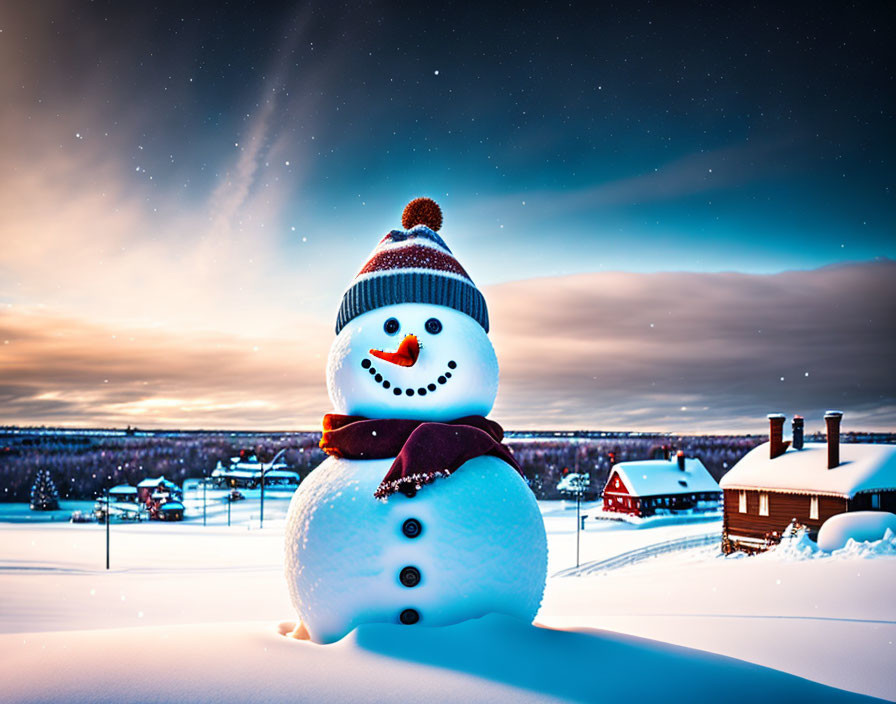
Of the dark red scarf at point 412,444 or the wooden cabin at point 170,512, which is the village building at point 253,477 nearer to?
A: the wooden cabin at point 170,512

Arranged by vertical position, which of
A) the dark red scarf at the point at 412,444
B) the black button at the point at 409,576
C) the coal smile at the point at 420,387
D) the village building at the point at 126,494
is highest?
the coal smile at the point at 420,387

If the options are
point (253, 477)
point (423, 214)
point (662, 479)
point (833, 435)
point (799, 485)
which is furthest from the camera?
point (253, 477)

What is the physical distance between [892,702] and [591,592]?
1192 centimetres

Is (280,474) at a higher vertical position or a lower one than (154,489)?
lower

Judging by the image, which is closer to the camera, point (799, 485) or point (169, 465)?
point (799, 485)

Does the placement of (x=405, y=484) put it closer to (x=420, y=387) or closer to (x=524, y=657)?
(x=420, y=387)

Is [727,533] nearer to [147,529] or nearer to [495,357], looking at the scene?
[495,357]

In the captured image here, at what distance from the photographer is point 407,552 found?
4.26 metres

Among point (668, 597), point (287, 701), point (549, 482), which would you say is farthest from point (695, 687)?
point (549, 482)

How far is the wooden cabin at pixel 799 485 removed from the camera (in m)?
22.7

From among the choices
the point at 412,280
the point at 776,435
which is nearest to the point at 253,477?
the point at 776,435

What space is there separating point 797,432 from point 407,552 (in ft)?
87.5

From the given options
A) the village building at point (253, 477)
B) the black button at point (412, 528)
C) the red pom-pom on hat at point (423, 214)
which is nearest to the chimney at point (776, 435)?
the red pom-pom on hat at point (423, 214)

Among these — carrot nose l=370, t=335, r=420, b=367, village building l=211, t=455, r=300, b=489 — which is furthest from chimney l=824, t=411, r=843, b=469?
village building l=211, t=455, r=300, b=489
